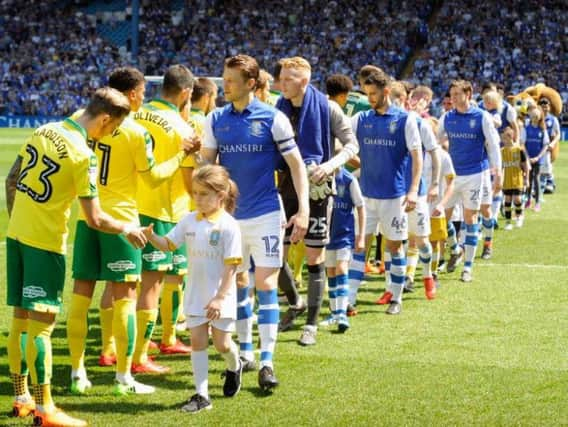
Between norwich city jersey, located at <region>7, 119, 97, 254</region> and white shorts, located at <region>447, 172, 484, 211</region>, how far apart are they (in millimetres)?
6687

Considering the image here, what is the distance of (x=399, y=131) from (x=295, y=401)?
3547 mm

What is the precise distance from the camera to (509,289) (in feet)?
34.4

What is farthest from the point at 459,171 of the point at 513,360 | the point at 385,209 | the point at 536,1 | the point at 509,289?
the point at 536,1

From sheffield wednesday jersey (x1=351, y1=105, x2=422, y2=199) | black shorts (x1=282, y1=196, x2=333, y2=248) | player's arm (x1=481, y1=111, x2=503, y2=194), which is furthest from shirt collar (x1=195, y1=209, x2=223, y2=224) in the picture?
player's arm (x1=481, y1=111, x2=503, y2=194)

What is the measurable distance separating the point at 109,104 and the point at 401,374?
2902mm

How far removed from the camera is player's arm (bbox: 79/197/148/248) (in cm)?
557

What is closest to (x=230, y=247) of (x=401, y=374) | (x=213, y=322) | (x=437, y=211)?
(x=213, y=322)

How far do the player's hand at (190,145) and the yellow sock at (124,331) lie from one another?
1.06 m

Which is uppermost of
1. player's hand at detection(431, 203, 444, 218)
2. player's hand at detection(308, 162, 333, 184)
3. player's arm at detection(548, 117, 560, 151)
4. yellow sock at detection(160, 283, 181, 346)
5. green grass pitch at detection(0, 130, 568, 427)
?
player's hand at detection(308, 162, 333, 184)

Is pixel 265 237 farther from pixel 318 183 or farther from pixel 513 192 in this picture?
pixel 513 192

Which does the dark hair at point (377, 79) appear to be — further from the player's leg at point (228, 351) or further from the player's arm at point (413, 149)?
the player's leg at point (228, 351)

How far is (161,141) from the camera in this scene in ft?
23.1

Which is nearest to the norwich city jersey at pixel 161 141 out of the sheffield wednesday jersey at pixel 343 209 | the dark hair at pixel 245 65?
the dark hair at pixel 245 65

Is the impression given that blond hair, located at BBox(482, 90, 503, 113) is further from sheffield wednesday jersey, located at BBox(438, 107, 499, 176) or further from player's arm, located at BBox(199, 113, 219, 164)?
player's arm, located at BBox(199, 113, 219, 164)
